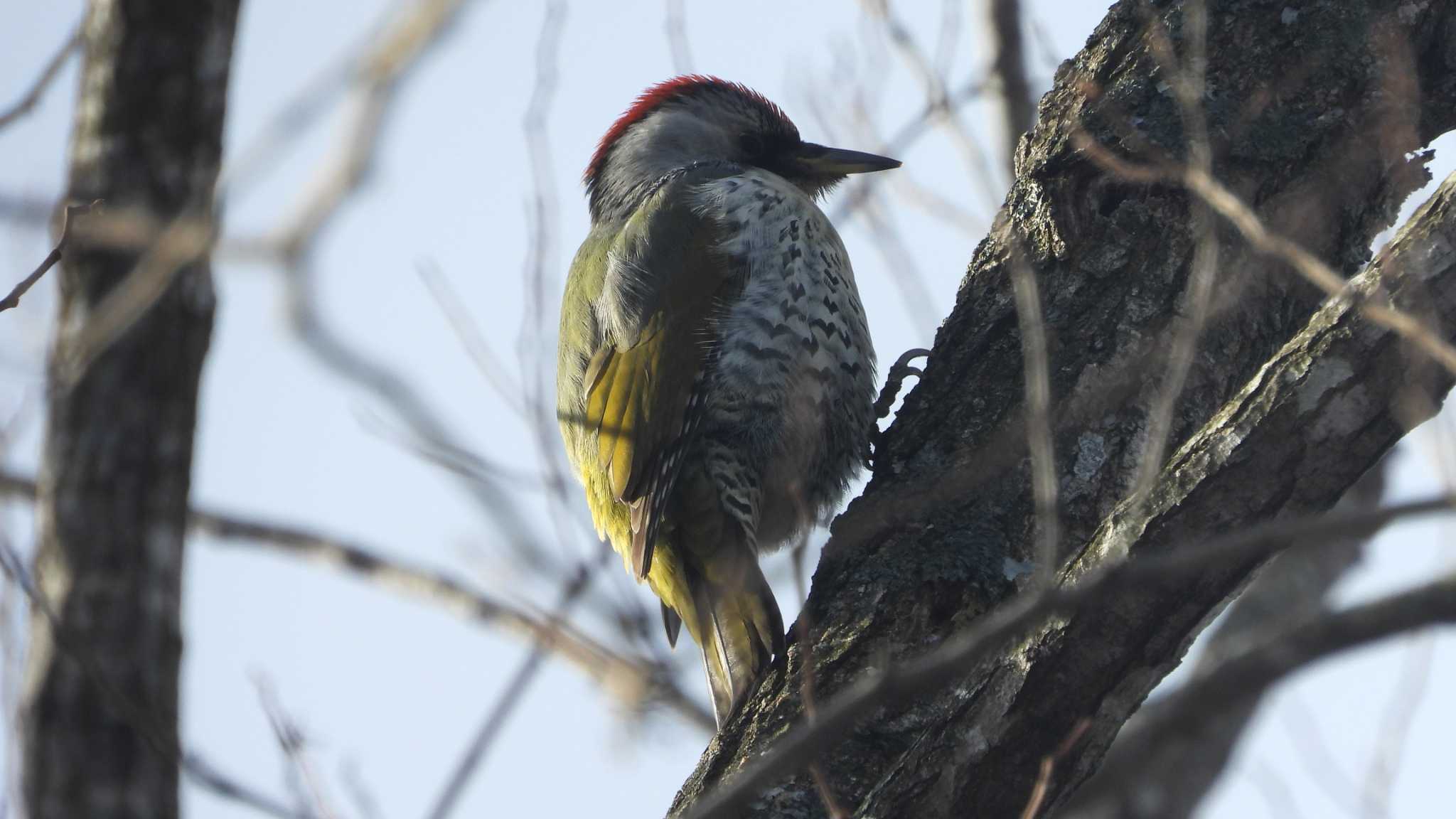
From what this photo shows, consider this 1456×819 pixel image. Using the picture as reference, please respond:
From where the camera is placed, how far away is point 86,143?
232cm

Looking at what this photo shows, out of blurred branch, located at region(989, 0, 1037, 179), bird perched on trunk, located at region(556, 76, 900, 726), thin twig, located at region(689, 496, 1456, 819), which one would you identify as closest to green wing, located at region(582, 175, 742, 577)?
bird perched on trunk, located at region(556, 76, 900, 726)

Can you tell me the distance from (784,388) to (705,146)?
1.45m

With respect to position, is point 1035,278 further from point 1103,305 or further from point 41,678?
point 41,678

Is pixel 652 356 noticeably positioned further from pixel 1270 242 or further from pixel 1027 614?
pixel 1027 614

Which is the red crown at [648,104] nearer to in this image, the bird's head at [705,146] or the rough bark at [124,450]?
the bird's head at [705,146]

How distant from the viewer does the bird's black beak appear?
4914mm

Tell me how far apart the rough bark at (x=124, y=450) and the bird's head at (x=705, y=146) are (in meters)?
2.61

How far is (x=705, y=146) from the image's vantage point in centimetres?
518

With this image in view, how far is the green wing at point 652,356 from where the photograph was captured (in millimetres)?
3836

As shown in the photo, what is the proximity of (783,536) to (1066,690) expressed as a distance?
2072mm

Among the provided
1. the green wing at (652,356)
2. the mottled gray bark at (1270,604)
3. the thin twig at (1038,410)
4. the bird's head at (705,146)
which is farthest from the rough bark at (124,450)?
the mottled gray bark at (1270,604)

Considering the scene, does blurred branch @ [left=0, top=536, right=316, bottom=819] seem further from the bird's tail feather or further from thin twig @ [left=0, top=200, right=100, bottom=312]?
the bird's tail feather

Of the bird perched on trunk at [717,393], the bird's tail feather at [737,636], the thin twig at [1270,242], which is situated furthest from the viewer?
the bird perched on trunk at [717,393]

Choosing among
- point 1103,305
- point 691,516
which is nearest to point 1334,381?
point 1103,305
